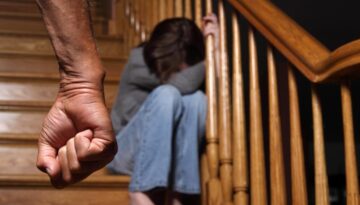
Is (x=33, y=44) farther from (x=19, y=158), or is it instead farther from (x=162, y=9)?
(x=19, y=158)

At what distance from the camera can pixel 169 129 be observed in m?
1.79

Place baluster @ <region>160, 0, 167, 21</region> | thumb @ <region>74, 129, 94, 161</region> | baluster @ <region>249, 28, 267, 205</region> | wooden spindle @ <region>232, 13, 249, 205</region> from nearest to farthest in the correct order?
thumb @ <region>74, 129, 94, 161</region>
baluster @ <region>249, 28, 267, 205</region>
wooden spindle @ <region>232, 13, 249, 205</region>
baluster @ <region>160, 0, 167, 21</region>

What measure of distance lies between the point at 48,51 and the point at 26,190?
138cm

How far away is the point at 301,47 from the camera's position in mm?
1285

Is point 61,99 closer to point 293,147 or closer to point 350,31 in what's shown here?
point 293,147

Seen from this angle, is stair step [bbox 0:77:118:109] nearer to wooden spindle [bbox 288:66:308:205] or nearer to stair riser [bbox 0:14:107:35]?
stair riser [bbox 0:14:107:35]

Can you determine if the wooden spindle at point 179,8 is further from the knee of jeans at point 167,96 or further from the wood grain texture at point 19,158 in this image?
the wood grain texture at point 19,158

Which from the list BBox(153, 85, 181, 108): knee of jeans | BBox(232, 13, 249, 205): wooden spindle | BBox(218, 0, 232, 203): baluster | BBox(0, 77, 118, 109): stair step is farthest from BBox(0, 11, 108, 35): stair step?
BBox(232, 13, 249, 205): wooden spindle

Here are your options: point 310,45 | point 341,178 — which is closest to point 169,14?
point 310,45

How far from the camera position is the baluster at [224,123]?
162 cm

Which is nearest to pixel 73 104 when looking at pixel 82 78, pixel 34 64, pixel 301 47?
pixel 82 78

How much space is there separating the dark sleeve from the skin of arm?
1.19 m

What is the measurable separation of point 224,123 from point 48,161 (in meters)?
0.98

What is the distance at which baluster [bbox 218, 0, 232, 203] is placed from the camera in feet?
5.31
